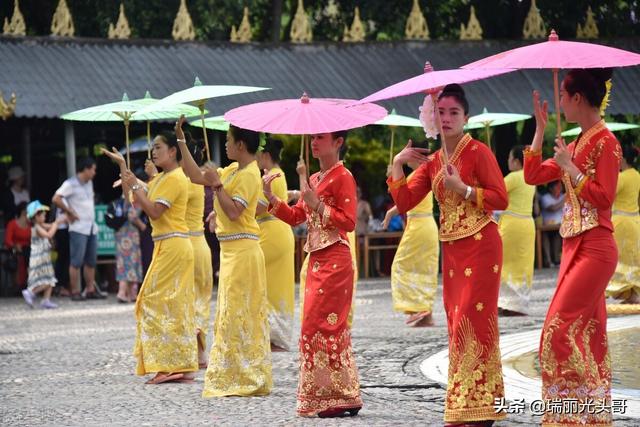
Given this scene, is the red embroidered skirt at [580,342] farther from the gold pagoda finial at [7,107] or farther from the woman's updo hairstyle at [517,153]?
the gold pagoda finial at [7,107]

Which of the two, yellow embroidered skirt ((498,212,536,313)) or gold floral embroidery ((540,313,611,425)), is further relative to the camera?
yellow embroidered skirt ((498,212,536,313))

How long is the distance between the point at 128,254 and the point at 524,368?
9.58m

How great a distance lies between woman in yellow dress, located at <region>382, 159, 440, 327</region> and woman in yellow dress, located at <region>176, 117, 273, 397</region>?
4.43m

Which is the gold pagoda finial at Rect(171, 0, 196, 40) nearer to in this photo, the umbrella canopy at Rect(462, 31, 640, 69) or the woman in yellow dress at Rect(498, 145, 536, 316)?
the woman in yellow dress at Rect(498, 145, 536, 316)

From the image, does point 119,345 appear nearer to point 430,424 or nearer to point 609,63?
Result: point 430,424

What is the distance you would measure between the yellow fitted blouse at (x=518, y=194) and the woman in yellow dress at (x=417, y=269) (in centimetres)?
115

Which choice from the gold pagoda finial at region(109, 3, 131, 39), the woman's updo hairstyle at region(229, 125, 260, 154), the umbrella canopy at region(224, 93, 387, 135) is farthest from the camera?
the gold pagoda finial at region(109, 3, 131, 39)

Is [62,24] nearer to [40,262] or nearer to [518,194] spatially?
[40,262]

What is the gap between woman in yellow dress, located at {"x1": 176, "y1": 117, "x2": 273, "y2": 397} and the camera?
8500 millimetres

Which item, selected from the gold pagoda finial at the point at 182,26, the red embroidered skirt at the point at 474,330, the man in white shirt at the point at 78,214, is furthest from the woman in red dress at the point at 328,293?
the gold pagoda finial at the point at 182,26

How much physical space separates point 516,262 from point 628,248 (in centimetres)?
127

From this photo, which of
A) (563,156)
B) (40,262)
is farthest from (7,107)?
(563,156)

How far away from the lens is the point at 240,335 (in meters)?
8.52

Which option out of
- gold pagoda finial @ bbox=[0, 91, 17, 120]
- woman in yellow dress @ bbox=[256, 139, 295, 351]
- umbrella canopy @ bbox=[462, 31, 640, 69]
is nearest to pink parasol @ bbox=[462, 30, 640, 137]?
umbrella canopy @ bbox=[462, 31, 640, 69]
